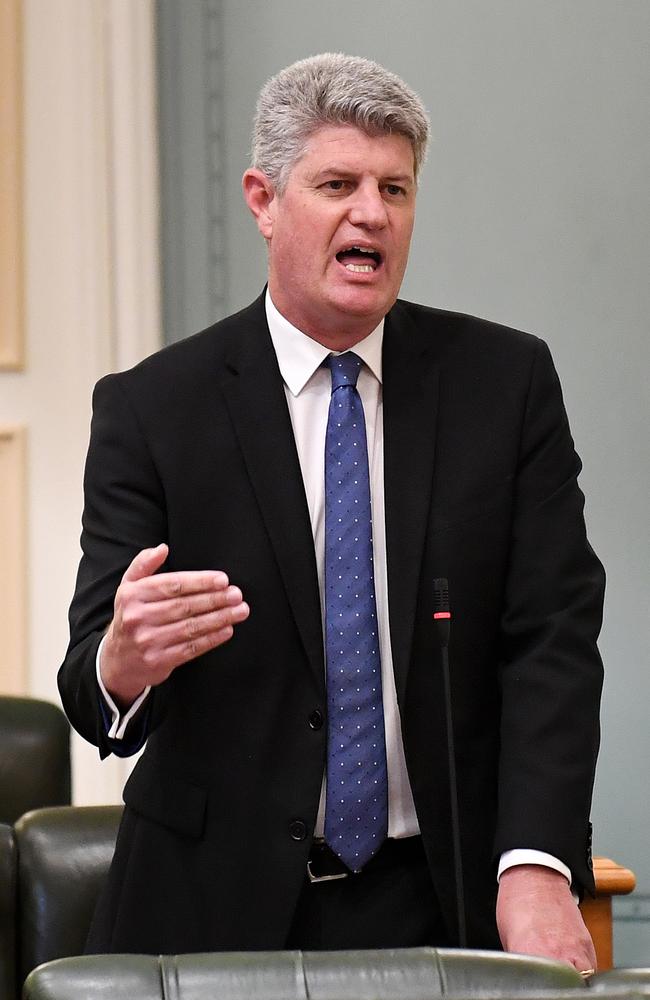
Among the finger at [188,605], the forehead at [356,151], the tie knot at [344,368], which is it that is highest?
the forehead at [356,151]

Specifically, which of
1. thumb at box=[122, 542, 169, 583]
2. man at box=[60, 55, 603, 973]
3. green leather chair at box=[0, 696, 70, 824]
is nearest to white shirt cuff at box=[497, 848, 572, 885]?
man at box=[60, 55, 603, 973]

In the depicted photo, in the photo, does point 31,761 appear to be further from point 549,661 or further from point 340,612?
point 549,661

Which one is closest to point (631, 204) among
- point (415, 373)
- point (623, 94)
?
point (623, 94)

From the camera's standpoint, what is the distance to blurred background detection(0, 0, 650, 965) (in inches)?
143

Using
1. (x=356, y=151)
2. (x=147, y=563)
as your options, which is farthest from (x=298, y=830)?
(x=356, y=151)

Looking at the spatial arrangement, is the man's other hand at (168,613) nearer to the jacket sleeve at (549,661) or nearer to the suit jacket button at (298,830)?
the suit jacket button at (298,830)

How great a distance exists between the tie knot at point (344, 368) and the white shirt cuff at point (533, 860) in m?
0.61

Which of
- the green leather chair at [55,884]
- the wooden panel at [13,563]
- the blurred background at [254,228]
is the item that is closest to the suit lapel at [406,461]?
the green leather chair at [55,884]

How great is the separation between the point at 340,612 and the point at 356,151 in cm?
55

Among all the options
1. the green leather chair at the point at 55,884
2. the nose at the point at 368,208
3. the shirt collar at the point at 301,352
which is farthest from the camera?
the green leather chair at the point at 55,884

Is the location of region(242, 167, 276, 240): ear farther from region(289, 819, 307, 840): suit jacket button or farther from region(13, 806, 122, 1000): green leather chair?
region(13, 806, 122, 1000): green leather chair

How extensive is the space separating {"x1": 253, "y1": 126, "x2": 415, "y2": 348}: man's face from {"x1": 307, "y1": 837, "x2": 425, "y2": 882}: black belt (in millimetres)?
631

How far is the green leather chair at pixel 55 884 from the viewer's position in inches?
79.5

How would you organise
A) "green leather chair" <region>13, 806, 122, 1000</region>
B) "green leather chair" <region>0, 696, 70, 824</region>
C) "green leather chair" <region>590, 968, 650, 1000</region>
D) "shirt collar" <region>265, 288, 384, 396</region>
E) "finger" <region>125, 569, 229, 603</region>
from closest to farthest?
"green leather chair" <region>590, 968, 650, 1000</region>, "finger" <region>125, 569, 229, 603</region>, "shirt collar" <region>265, 288, 384, 396</region>, "green leather chair" <region>13, 806, 122, 1000</region>, "green leather chair" <region>0, 696, 70, 824</region>
